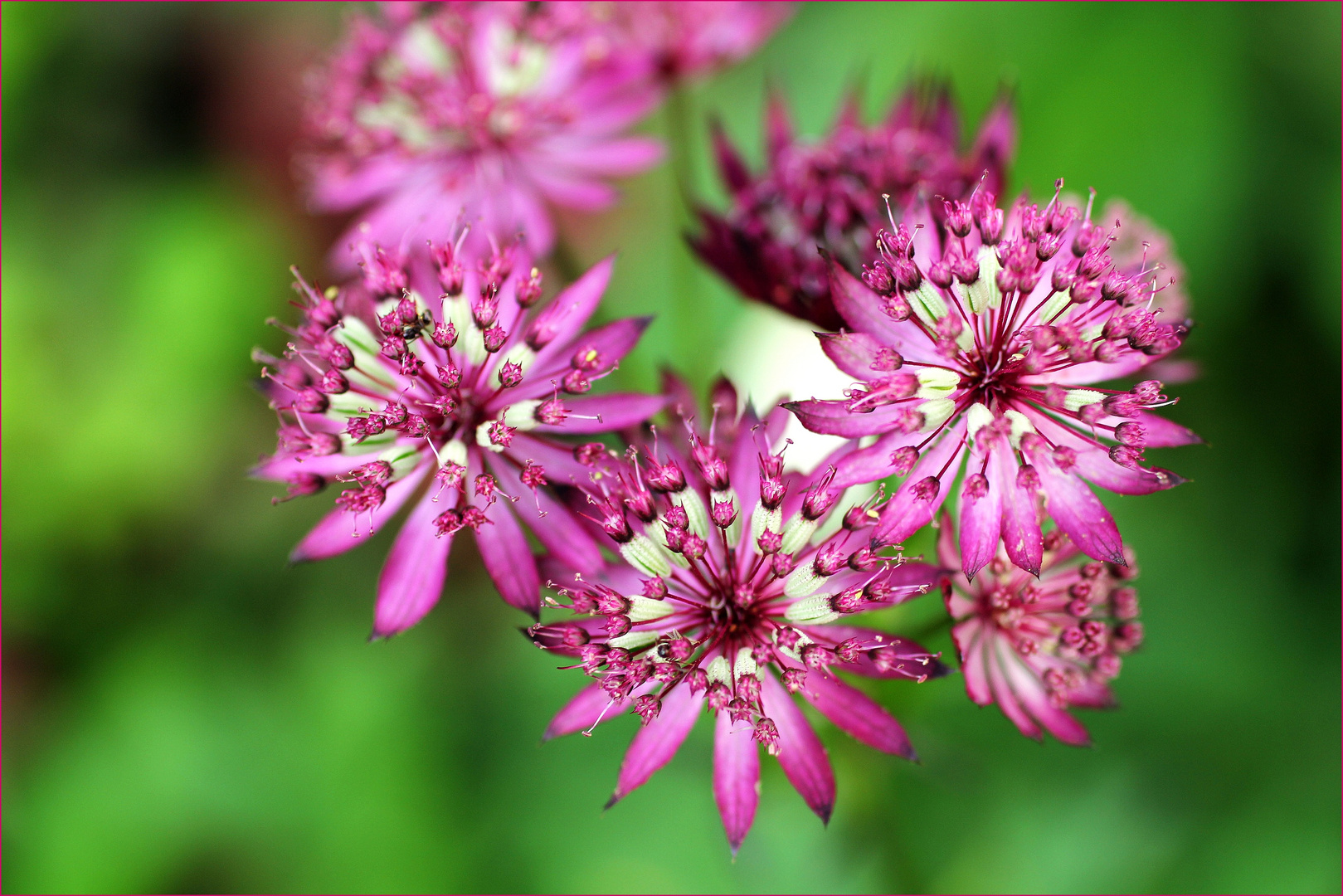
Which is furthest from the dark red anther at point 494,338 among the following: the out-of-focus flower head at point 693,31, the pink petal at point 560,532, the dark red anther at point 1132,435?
the out-of-focus flower head at point 693,31

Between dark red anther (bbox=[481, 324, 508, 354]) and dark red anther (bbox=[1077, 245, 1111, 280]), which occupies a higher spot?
dark red anther (bbox=[1077, 245, 1111, 280])

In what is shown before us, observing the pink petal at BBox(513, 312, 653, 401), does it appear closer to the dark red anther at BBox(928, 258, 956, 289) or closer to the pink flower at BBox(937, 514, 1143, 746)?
the dark red anther at BBox(928, 258, 956, 289)

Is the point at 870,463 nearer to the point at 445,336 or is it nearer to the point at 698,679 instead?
the point at 698,679

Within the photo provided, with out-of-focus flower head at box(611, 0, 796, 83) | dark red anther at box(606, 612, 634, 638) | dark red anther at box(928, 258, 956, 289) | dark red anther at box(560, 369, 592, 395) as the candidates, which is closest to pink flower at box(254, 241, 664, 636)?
dark red anther at box(560, 369, 592, 395)

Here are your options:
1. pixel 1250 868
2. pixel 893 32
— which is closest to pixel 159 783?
pixel 1250 868

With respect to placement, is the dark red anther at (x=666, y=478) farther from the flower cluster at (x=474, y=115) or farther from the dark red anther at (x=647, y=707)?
the flower cluster at (x=474, y=115)
